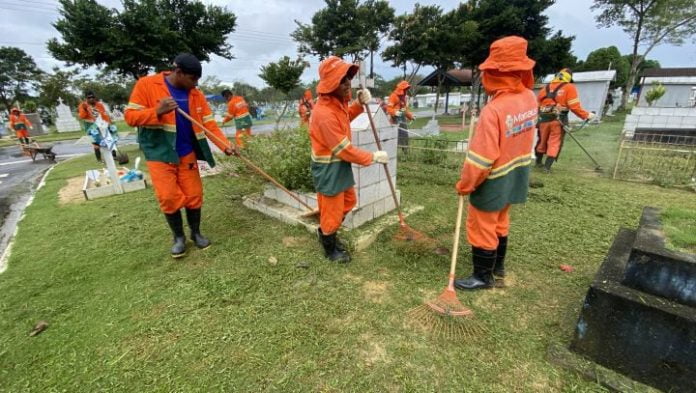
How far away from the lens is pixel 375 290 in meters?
2.91

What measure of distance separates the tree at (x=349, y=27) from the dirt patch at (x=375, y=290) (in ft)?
84.4

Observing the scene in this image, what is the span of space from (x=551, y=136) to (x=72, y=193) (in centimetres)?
984

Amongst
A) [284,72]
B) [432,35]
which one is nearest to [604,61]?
[432,35]

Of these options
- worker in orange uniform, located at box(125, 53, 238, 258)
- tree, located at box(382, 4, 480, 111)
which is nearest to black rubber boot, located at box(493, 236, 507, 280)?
worker in orange uniform, located at box(125, 53, 238, 258)

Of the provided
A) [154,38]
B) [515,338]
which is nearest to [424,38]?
[154,38]

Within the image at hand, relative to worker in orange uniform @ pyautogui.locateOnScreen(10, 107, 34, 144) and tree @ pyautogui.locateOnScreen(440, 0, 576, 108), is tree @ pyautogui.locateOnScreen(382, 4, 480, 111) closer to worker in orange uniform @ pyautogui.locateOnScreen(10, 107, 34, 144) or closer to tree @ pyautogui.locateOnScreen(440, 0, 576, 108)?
tree @ pyautogui.locateOnScreen(440, 0, 576, 108)

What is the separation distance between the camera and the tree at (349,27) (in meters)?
24.5

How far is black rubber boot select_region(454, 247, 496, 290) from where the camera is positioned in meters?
2.70

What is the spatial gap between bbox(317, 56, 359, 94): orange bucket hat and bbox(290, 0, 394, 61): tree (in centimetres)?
2498

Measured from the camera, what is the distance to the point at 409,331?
94.7 inches

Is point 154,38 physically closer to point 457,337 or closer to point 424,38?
point 457,337

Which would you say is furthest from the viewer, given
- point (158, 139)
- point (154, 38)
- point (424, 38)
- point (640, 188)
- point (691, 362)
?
point (424, 38)

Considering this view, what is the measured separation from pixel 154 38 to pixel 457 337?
44.2ft

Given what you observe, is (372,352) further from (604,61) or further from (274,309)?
(604,61)
